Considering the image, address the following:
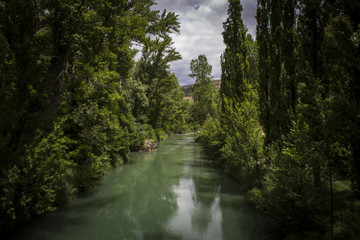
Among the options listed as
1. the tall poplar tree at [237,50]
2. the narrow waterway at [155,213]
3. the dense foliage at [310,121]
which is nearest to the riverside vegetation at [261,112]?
the dense foliage at [310,121]

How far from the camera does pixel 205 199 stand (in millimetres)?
11133

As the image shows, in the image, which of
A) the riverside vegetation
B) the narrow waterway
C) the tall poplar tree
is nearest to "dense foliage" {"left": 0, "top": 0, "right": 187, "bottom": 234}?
the riverside vegetation

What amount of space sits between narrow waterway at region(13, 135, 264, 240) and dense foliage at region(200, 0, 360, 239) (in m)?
1.60

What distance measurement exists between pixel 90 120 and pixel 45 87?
5003mm

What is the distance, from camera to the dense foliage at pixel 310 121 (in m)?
4.60

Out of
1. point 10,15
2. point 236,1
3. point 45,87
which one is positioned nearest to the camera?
point 10,15

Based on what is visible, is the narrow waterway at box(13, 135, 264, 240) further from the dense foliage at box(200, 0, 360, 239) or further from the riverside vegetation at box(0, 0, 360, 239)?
the dense foliage at box(200, 0, 360, 239)

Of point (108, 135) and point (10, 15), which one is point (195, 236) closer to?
point (108, 135)

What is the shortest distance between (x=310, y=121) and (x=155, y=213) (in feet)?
24.7

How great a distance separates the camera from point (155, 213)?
31.1 feet

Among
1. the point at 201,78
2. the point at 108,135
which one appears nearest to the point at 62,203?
the point at 108,135

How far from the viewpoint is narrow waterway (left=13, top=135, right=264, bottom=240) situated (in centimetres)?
754

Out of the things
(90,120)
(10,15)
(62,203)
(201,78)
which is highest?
(201,78)

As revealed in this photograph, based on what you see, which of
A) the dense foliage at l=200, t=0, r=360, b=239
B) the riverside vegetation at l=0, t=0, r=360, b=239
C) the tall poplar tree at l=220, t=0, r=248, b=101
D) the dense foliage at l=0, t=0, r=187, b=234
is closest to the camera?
the dense foliage at l=200, t=0, r=360, b=239
